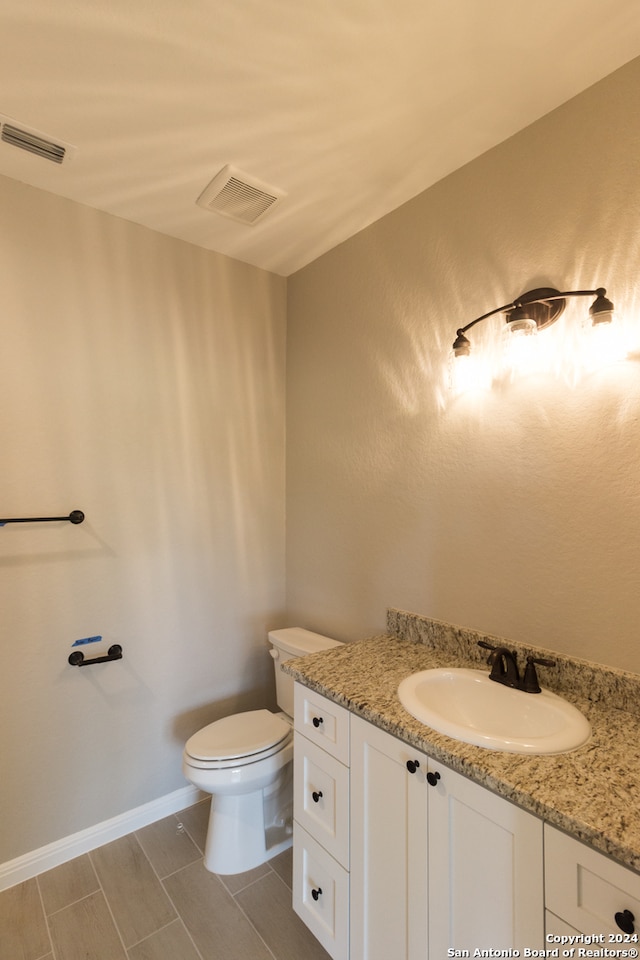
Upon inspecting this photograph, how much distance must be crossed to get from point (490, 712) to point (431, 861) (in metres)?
0.42

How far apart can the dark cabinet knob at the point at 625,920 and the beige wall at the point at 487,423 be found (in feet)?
1.97

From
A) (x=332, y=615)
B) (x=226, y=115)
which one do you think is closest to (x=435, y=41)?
(x=226, y=115)

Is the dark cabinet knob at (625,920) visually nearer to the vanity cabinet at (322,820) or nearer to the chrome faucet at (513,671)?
the chrome faucet at (513,671)

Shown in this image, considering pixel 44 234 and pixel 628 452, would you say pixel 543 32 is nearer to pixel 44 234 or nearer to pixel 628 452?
pixel 628 452

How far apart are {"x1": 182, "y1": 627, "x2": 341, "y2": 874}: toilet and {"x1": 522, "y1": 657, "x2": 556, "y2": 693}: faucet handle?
0.92 m

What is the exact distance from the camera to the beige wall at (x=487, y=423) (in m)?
1.22

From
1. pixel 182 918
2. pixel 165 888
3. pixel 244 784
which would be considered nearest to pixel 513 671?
pixel 244 784

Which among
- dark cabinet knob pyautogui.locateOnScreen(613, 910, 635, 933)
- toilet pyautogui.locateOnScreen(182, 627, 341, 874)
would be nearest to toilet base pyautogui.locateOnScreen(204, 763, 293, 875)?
toilet pyautogui.locateOnScreen(182, 627, 341, 874)

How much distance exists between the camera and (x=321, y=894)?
1.33m

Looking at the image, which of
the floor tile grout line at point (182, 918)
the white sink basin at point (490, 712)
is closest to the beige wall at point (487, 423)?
the white sink basin at point (490, 712)

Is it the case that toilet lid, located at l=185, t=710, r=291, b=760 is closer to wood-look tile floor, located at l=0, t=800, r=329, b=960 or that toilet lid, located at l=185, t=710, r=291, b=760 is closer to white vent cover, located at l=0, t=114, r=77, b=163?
wood-look tile floor, located at l=0, t=800, r=329, b=960

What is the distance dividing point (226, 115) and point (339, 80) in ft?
1.20

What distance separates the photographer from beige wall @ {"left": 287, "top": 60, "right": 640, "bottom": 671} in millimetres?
1223

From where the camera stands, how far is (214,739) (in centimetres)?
180
